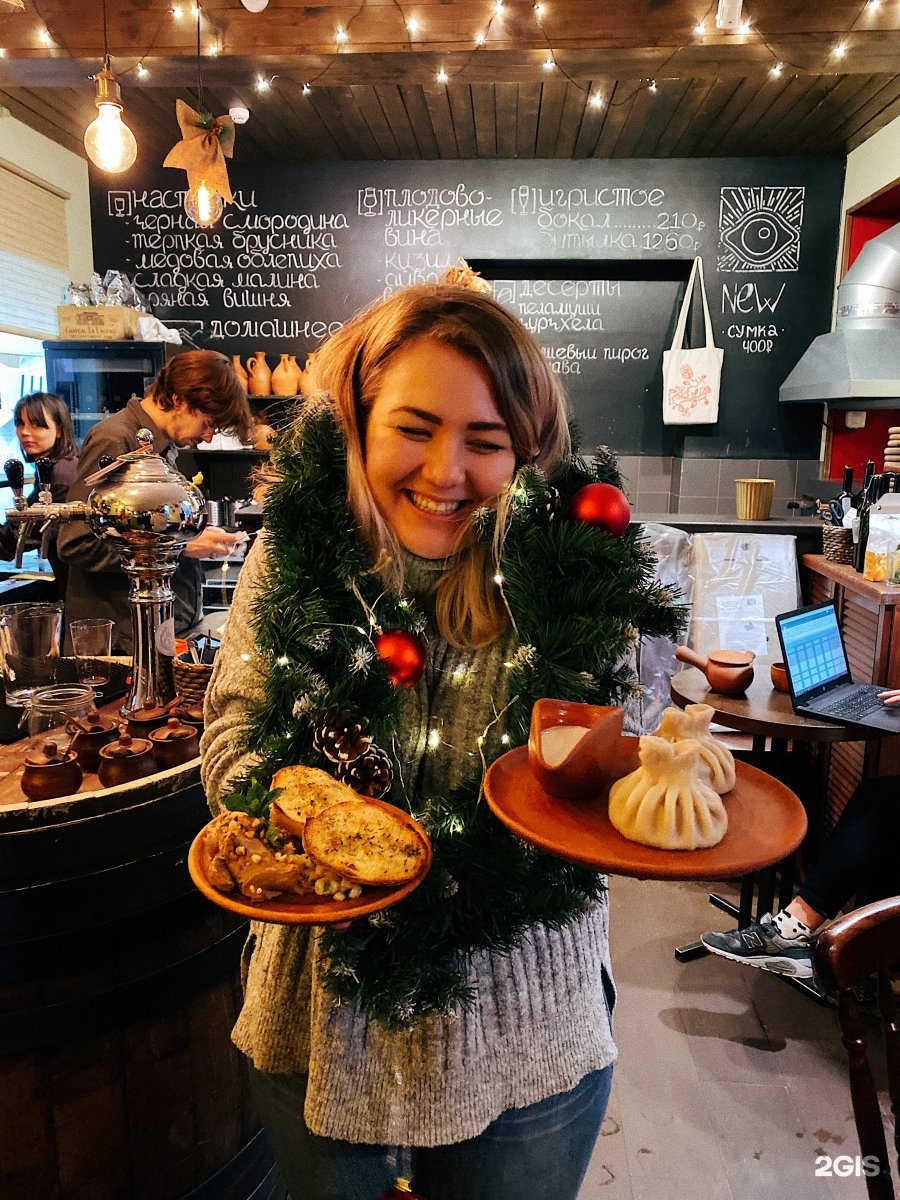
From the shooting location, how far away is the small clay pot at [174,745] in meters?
1.39

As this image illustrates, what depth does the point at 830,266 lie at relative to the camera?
4.96 meters

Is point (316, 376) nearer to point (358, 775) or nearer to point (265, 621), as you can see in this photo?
point (265, 621)

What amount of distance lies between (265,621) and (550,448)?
1.33 feet

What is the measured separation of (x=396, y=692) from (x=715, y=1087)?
1.84m

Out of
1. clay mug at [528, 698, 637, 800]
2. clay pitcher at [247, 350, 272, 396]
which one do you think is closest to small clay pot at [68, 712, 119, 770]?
clay mug at [528, 698, 637, 800]

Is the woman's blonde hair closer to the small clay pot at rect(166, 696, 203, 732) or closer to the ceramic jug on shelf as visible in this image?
the small clay pot at rect(166, 696, 203, 732)

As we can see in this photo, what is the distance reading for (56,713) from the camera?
1489mm

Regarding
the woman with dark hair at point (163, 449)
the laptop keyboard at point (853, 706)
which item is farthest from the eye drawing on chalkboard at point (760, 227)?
the woman with dark hair at point (163, 449)

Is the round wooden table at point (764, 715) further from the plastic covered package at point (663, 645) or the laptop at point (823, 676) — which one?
the plastic covered package at point (663, 645)

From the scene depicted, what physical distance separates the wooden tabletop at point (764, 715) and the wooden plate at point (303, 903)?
6.26 ft

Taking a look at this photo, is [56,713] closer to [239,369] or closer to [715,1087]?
[715,1087]

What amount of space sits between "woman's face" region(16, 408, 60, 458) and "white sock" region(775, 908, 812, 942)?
3.88 m

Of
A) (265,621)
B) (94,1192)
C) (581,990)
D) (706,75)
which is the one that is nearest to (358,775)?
(265,621)

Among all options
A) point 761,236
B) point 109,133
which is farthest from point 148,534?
point 761,236
